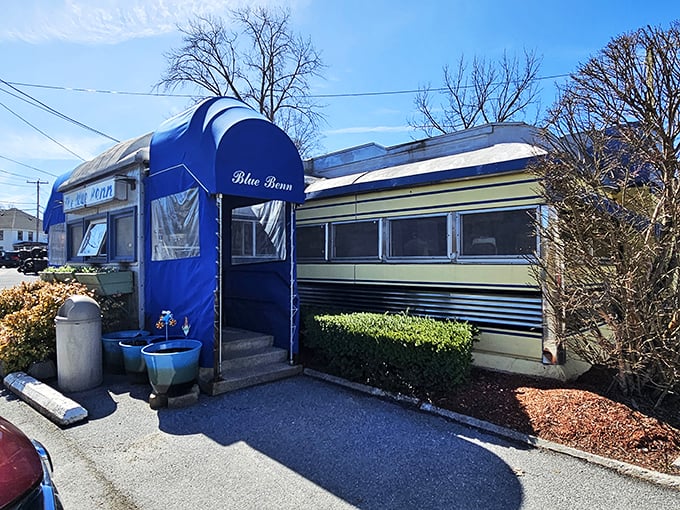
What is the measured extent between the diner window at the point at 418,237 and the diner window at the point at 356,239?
328mm

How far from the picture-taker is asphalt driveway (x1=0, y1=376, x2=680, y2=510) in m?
3.02

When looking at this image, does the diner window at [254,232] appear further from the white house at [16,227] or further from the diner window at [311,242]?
the white house at [16,227]

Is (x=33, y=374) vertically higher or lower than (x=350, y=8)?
lower

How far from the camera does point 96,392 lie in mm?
5293

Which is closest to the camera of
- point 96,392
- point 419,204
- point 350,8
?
point 96,392

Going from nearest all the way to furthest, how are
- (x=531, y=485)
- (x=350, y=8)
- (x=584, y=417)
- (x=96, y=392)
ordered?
(x=531, y=485) < (x=584, y=417) < (x=96, y=392) < (x=350, y=8)

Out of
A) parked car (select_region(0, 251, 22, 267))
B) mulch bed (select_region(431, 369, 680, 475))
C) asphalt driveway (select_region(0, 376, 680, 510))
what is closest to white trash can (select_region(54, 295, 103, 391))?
asphalt driveway (select_region(0, 376, 680, 510))

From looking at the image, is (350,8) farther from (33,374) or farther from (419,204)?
(33,374)

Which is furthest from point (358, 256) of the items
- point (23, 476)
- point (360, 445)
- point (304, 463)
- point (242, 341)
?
point (23, 476)

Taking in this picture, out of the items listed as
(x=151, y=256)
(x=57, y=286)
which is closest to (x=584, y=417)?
(x=151, y=256)

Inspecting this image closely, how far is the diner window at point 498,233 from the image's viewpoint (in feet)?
17.7

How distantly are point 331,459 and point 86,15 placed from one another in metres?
10.1

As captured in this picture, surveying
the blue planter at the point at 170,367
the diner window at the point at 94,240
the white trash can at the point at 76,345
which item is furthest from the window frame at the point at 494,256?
the diner window at the point at 94,240

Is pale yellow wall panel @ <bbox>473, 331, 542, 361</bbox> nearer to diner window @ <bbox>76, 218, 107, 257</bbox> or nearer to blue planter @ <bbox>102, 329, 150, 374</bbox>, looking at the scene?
blue planter @ <bbox>102, 329, 150, 374</bbox>
